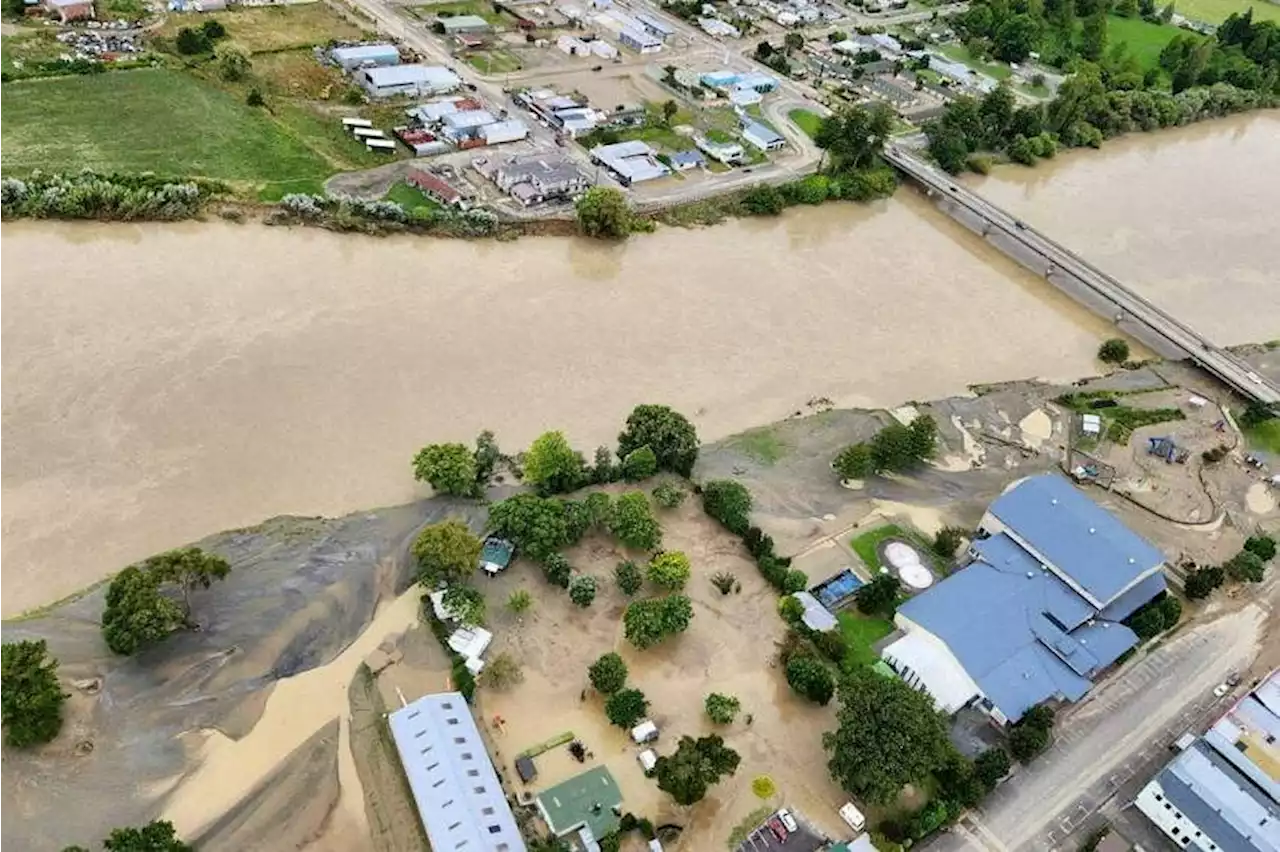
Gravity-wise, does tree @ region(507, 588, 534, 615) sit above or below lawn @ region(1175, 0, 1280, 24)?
below

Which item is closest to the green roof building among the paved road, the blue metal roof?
the paved road

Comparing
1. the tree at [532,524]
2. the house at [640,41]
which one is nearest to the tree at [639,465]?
the tree at [532,524]

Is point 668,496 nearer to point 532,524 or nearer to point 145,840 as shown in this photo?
point 532,524

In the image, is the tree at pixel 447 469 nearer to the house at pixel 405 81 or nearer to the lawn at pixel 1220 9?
the house at pixel 405 81

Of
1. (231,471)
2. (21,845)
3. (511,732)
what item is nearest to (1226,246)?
(511,732)

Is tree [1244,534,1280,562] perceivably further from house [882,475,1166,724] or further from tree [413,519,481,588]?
tree [413,519,481,588]

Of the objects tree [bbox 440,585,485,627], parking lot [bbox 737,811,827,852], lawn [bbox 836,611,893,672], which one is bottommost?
parking lot [bbox 737,811,827,852]
